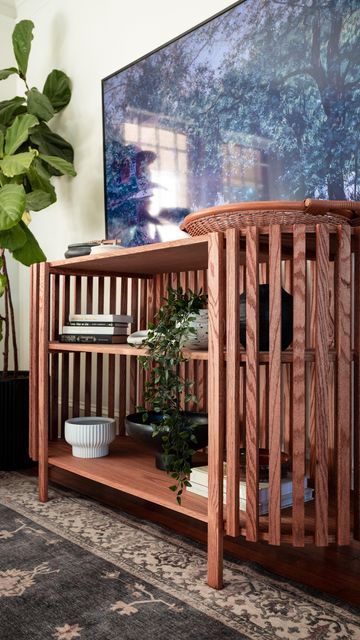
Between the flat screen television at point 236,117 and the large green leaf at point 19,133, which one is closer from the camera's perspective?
the flat screen television at point 236,117

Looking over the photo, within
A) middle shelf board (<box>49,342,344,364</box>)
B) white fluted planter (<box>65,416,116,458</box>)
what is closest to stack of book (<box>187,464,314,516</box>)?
middle shelf board (<box>49,342,344,364</box>)

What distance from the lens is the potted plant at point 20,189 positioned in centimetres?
233

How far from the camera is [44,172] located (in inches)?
112

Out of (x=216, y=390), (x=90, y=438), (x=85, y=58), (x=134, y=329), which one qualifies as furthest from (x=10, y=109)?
(x=216, y=390)

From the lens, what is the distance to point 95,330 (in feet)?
7.19

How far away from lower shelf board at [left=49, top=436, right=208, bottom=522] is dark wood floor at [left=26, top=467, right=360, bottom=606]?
139mm

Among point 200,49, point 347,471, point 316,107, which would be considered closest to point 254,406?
point 347,471

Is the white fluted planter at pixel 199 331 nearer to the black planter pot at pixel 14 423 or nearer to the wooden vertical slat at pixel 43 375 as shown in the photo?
the wooden vertical slat at pixel 43 375

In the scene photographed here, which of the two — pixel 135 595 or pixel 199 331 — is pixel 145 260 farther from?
pixel 135 595

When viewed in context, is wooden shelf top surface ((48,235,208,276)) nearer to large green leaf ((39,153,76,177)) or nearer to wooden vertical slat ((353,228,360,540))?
wooden vertical slat ((353,228,360,540))

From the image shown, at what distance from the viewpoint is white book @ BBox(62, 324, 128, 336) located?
2.17m

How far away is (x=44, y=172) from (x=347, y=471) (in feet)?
7.03

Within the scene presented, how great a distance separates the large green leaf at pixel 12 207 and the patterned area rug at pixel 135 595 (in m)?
1.08

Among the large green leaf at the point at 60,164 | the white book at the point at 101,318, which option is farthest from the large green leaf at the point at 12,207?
the large green leaf at the point at 60,164
